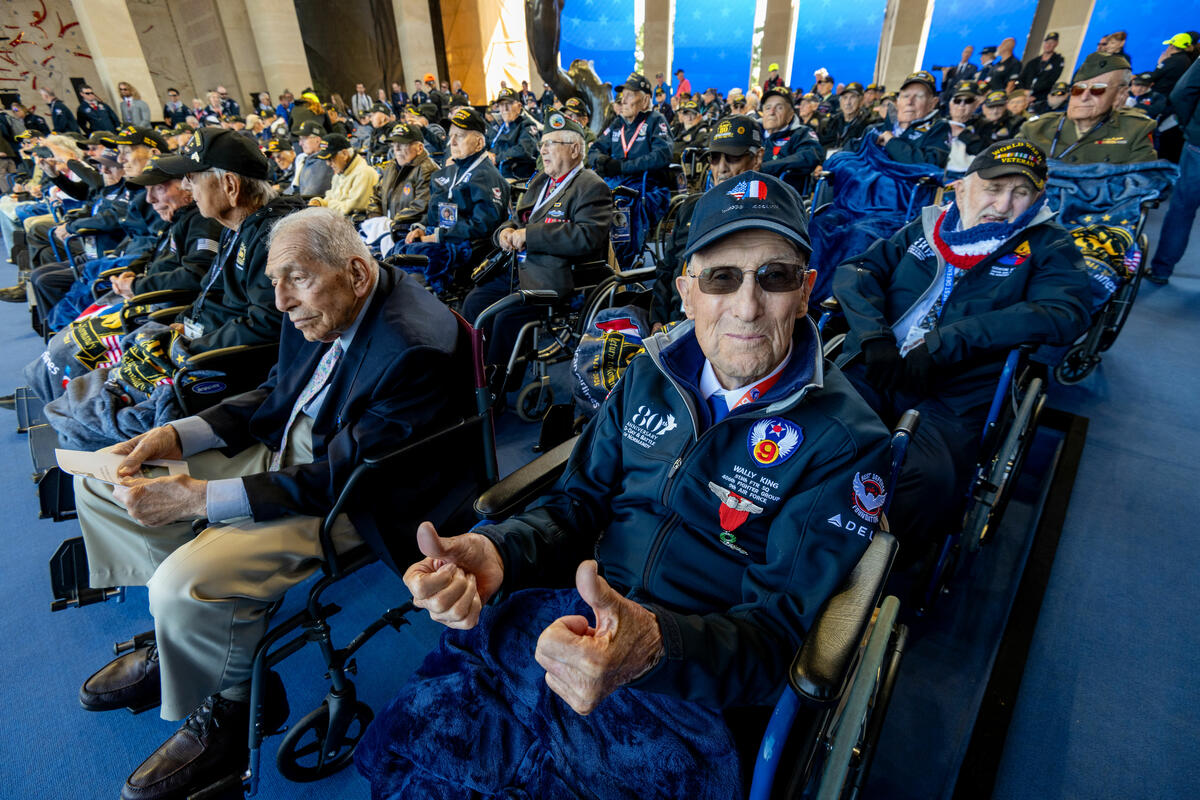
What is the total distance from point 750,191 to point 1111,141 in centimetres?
363

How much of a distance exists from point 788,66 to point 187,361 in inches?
713

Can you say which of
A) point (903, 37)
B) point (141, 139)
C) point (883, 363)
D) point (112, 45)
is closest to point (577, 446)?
point (883, 363)

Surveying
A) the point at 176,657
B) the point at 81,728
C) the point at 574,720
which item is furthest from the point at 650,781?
the point at 81,728

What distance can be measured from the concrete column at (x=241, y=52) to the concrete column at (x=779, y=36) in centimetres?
→ 1437

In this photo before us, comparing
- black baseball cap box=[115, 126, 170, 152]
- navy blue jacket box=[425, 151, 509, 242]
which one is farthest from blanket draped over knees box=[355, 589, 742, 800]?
black baseball cap box=[115, 126, 170, 152]

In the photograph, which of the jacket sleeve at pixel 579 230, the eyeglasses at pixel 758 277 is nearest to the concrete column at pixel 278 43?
the jacket sleeve at pixel 579 230

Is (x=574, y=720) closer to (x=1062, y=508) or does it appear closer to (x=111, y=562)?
(x=111, y=562)

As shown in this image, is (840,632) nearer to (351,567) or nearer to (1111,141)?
(351,567)

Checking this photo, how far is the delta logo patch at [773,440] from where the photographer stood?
1111 mm

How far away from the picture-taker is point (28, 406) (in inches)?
113

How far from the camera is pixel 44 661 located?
6.31 ft

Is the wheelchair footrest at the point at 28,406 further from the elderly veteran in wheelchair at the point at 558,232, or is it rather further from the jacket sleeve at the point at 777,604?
the jacket sleeve at the point at 777,604

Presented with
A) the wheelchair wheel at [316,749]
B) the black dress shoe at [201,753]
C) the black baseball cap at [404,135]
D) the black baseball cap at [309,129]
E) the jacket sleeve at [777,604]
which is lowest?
the wheelchair wheel at [316,749]

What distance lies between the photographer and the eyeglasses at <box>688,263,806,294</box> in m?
1.14
